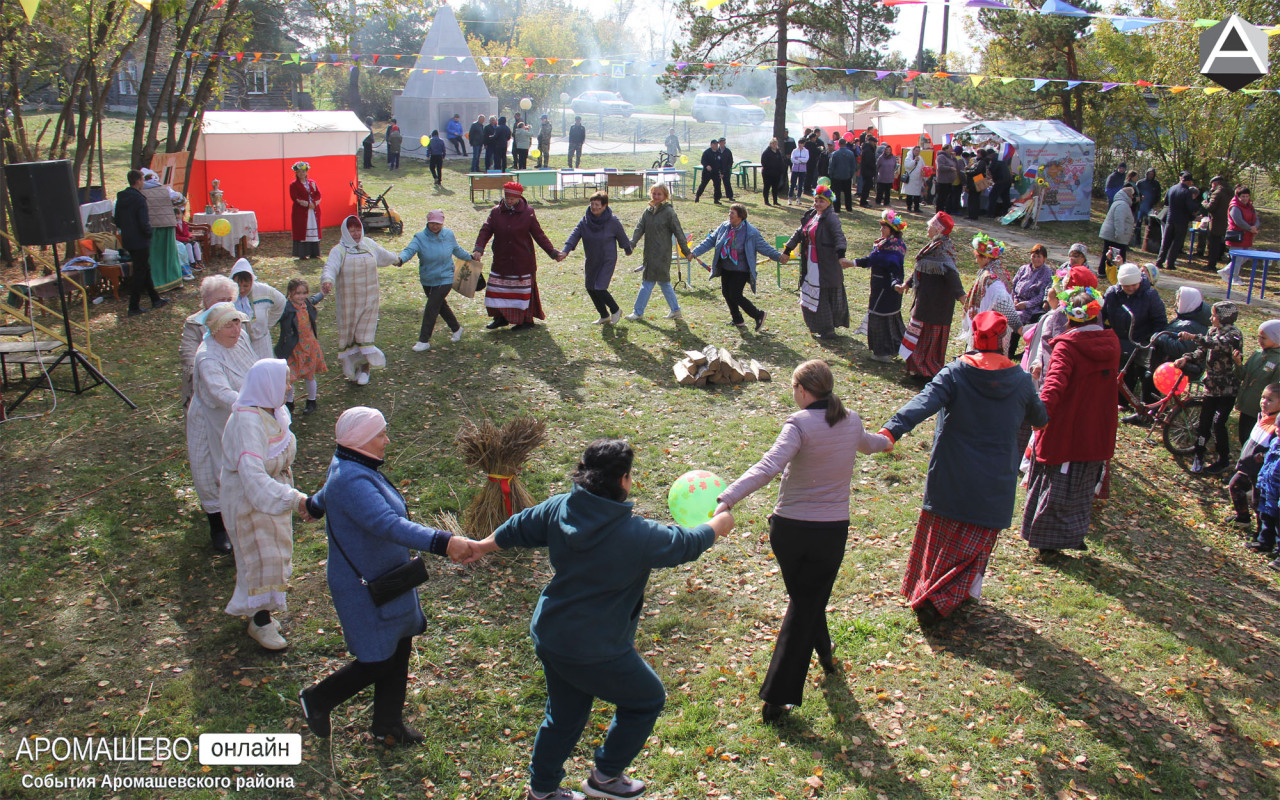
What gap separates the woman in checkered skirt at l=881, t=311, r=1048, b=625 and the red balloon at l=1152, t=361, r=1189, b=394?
4.68m

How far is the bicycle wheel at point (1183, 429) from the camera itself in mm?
8547

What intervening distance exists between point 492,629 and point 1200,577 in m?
5.07

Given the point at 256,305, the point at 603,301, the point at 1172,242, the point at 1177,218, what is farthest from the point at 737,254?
the point at 1172,242

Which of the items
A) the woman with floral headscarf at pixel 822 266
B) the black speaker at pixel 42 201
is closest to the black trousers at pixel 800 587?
the woman with floral headscarf at pixel 822 266

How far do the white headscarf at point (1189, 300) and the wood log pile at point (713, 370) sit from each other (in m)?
4.21

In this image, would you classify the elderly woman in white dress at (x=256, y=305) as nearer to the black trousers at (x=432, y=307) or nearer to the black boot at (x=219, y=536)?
the black boot at (x=219, y=536)

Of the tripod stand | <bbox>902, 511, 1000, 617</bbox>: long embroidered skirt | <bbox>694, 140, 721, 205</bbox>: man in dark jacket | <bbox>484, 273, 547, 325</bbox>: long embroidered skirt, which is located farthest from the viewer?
<bbox>694, 140, 721, 205</bbox>: man in dark jacket

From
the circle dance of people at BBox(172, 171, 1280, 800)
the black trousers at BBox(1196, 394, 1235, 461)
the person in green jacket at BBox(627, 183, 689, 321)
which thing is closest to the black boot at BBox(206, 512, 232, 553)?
the circle dance of people at BBox(172, 171, 1280, 800)

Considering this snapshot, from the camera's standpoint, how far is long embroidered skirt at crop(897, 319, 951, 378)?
9.40m

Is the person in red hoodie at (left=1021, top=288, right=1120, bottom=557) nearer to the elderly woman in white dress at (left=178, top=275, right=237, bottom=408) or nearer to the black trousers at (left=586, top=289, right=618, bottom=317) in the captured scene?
the elderly woman in white dress at (left=178, top=275, right=237, bottom=408)

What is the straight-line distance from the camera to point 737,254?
1083 centimetres

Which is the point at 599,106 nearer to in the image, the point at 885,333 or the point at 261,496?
the point at 885,333

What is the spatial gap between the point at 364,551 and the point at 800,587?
6.80 ft

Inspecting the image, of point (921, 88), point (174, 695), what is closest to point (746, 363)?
point (174, 695)
